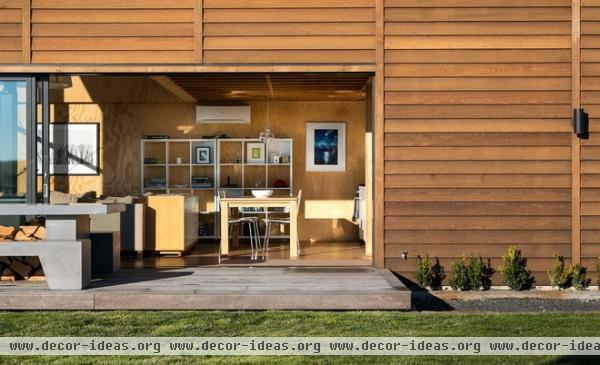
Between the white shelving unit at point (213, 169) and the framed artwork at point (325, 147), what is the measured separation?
361mm

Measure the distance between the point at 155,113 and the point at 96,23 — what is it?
5310 mm

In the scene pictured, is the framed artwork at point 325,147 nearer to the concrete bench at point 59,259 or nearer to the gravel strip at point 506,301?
the gravel strip at point 506,301

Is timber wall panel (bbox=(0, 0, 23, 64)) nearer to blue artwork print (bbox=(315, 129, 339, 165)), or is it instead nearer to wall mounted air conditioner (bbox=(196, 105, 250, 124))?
wall mounted air conditioner (bbox=(196, 105, 250, 124))

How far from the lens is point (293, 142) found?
13930 millimetres

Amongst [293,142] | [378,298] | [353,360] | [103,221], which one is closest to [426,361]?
[353,360]

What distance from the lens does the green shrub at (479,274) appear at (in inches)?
329

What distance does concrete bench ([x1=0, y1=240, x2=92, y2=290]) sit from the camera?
23.5 feet

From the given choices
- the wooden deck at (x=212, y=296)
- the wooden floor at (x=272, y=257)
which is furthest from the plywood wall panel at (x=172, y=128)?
the wooden deck at (x=212, y=296)

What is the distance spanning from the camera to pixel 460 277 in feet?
27.3

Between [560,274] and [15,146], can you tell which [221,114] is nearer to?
[15,146]

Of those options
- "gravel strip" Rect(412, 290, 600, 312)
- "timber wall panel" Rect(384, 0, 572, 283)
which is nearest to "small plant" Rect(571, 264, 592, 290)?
"gravel strip" Rect(412, 290, 600, 312)

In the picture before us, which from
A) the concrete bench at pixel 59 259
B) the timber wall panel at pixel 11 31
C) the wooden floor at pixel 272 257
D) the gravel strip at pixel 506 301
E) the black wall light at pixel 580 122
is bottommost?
the gravel strip at pixel 506 301

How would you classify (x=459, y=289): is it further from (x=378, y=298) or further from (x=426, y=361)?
(x=426, y=361)

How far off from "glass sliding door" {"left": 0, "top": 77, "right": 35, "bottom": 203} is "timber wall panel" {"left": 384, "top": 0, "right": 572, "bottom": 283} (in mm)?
3510
